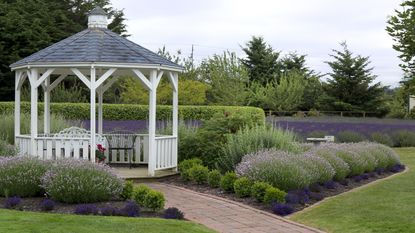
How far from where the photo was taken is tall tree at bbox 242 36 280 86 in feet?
165

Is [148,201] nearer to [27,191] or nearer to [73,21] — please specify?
[27,191]

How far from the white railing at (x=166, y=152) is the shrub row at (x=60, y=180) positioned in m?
3.32

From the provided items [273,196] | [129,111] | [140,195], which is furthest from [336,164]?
[129,111]

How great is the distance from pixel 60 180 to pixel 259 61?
139 ft

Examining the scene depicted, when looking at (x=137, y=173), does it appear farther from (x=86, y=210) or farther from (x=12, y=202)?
(x=86, y=210)

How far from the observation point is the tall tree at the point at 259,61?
165 ft

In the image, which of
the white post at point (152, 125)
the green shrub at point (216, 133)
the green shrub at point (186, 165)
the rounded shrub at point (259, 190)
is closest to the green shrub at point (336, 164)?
the green shrub at point (216, 133)

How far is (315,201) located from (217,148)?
11.6ft

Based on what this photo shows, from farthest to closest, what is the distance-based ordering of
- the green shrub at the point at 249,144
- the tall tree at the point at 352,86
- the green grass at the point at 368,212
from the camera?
1. the tall tree at the point at 352,86
2. the green shrub at the point at 249,144
3. the green grass at the point at 368,212

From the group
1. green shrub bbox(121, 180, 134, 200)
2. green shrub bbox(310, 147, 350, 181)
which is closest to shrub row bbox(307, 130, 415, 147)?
green shrub bbox(310, 147, 350, 181)

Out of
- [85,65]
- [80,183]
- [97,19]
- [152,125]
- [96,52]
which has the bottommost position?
[80,183]

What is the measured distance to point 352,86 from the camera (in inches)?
1747

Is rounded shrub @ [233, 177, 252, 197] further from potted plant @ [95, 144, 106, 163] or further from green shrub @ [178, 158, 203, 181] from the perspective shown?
potted plant @ [95, 144, 106, 163]

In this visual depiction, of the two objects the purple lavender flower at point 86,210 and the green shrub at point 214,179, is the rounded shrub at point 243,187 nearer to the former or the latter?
the green shrub at point 214,179
